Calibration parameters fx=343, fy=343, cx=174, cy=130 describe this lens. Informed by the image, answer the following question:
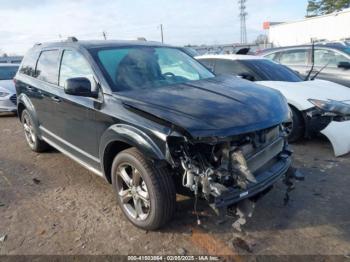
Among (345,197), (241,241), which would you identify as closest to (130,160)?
(241,241)

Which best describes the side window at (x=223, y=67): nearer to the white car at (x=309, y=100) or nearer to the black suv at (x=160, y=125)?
the white car at (x=309, y=100)

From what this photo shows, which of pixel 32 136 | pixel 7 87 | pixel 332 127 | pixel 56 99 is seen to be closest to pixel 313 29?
pixel 7 87

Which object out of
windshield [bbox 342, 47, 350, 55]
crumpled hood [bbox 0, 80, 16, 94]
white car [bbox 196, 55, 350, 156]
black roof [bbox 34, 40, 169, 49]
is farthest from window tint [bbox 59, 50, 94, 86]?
windshield [bbox 342, 47, 350, 55]

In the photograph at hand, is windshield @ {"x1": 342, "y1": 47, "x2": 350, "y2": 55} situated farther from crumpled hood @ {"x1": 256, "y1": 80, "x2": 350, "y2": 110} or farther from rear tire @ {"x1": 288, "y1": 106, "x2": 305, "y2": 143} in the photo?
rear tire @ {"x1": 288, "y1": 106, "x2": 305, "y2": 143}

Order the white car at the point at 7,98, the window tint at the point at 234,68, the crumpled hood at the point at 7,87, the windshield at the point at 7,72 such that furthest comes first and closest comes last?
1. the windshield at the point at 7,72
2. the crumpled hood at the point at 7,87
3. the white car at the point at 7,98
4. the window tint at the point at 234,68

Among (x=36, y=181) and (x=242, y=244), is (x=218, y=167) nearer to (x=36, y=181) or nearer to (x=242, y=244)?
(x=242, y=244)

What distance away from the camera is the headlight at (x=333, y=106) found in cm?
512

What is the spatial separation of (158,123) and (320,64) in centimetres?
697

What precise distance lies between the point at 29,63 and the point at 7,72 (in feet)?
20.4

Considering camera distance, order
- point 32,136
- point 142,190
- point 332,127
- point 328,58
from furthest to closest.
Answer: point 328,58 → point 32,136 → point 332,127 → point 142,190

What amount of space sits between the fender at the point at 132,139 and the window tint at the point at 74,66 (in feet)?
2.12

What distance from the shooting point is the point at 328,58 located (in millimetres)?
8414

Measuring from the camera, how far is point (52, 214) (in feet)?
12.3

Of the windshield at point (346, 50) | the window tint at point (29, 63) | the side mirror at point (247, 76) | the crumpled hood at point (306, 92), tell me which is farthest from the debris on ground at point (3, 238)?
the windshield at point (346, 50)
